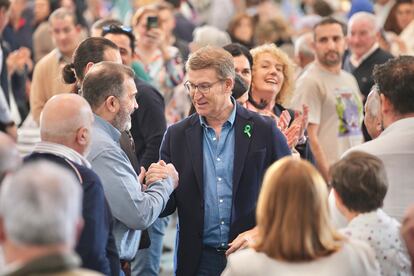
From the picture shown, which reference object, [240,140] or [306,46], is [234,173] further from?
[306,46]

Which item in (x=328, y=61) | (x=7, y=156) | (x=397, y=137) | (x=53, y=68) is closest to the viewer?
(x=7, y=156)

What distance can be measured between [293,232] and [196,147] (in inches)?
75.8

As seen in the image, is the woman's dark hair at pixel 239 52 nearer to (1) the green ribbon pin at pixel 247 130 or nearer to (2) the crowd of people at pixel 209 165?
(2) the crowd of people at pixel 209 165

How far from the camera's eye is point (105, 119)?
6078mm

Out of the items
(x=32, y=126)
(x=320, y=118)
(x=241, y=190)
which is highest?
(x=241, y=190)

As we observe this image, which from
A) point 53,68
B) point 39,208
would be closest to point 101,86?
point 39,208

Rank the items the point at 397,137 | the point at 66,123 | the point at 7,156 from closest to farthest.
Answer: the point at 7,156
the point at 66,123
the point at 397,137

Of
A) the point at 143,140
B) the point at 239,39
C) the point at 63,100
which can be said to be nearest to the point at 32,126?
the point at 143,140

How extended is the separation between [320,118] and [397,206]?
3605mm

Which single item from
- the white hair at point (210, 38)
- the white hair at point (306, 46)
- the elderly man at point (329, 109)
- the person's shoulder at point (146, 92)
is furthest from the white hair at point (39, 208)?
the white hair at point (306, 46)

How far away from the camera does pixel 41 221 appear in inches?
147

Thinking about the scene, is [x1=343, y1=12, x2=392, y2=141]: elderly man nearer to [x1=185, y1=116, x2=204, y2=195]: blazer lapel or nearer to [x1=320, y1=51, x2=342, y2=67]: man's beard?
[x1=320, y1=51, x2=342, y2=67]: man's beard

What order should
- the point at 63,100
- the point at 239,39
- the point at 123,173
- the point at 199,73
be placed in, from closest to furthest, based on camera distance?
the point at 63,100 → the point at 123,173 → the point at 199,73 → the point at 239,39

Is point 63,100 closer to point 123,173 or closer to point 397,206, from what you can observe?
point 123,173
